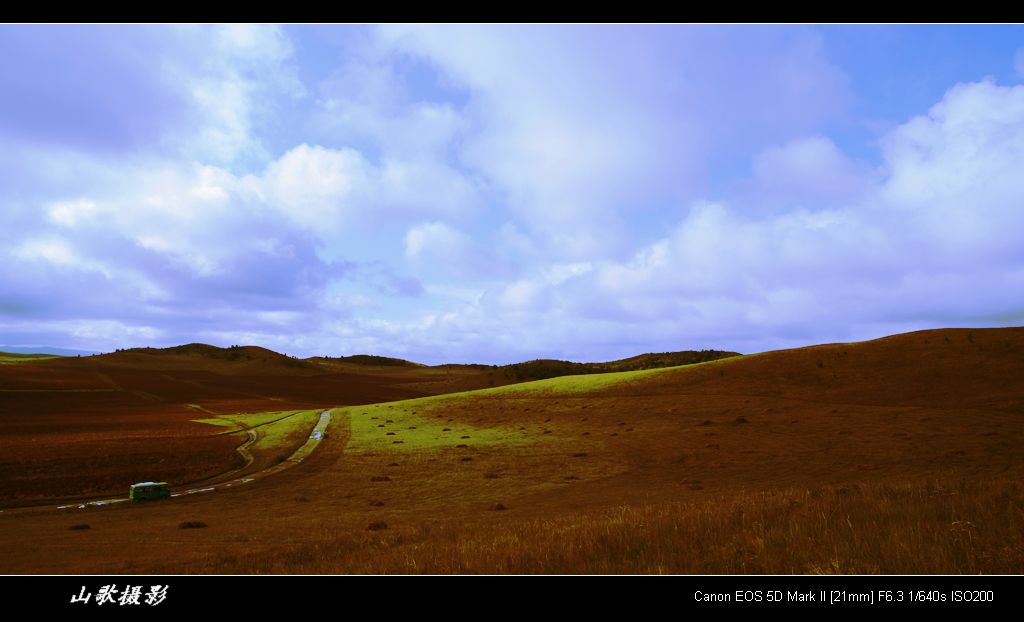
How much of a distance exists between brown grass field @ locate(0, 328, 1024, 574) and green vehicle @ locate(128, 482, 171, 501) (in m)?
0.95

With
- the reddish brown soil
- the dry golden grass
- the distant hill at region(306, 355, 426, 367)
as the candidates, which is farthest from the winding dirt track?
the distant hill at region(306, 355, 426, 367)

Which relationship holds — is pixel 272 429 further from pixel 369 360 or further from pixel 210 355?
pixel 369 360

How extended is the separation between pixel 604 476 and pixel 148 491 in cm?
2040

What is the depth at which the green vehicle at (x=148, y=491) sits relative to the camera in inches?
886

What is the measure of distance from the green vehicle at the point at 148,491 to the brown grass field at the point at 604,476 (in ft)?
3.12

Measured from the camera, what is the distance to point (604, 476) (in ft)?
83.1

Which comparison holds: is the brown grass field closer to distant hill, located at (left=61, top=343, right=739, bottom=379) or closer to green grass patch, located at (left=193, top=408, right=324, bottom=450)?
green grass patch, located at (left=193, top=408, right=324, bottom=450)

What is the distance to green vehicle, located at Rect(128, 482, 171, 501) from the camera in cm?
2252

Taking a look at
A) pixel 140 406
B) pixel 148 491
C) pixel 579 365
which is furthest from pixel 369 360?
pixel 148 491

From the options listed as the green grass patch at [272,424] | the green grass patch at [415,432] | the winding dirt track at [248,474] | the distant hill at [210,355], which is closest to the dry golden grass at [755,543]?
the winding dirt track at [248,474]

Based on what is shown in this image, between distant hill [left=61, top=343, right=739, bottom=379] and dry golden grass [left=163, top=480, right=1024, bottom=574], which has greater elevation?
distant hill [left=61, top=343, right=739, bottom=379]
